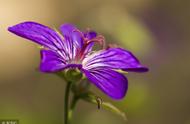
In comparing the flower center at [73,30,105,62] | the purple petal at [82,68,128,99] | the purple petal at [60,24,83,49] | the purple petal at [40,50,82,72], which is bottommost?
the purple petal at [82,68,128,99]

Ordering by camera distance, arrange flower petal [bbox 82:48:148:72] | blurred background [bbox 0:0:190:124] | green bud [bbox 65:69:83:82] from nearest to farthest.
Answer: green bud [bbox 65:69:83:82], flower petal [bbox 82:48:148:72], blurred background [bbox 0:0:190:124]

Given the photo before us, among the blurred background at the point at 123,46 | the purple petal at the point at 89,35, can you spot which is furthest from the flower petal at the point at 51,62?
the blurred background at the point at 123,46

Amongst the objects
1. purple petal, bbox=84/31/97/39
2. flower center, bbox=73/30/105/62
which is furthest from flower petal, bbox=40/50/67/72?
purple petal, bbox=84/31/97/39

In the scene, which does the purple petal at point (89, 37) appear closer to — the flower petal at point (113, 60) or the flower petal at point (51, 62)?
the flower petal at point (113, 60)

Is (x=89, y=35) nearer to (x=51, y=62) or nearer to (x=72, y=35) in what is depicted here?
(x=72, y=35)

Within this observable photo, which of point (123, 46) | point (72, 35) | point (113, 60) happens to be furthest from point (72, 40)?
point (123, 46)

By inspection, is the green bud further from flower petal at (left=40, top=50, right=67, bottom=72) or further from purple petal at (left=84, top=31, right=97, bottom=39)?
purple petal at (left=84, top=31, right=97, bottom=39)
